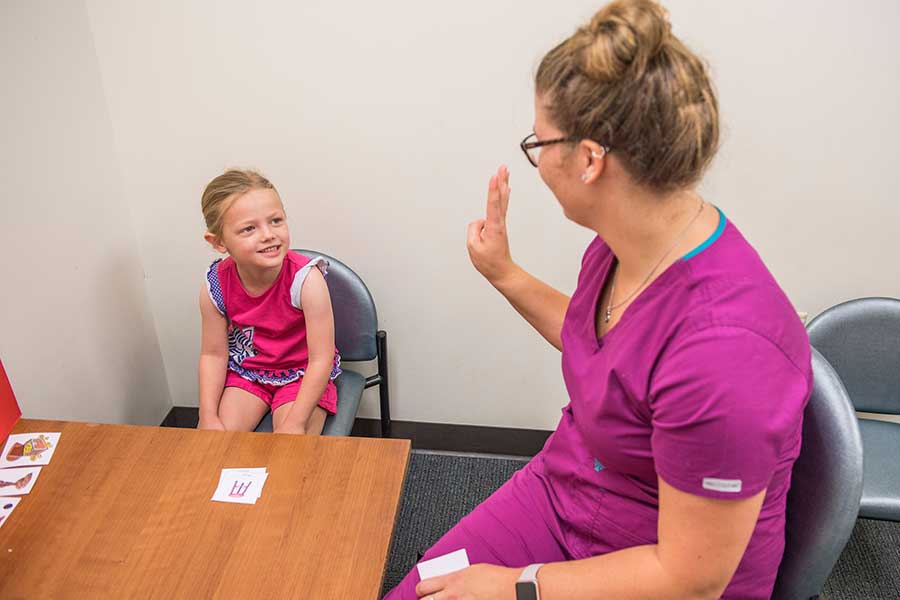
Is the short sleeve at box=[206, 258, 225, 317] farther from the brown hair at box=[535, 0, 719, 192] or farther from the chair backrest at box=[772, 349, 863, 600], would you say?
the chair backrest at box=[772, 349, 863, 600]

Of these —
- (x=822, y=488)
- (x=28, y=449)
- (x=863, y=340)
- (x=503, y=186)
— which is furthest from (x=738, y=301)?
(x=28, y=449)

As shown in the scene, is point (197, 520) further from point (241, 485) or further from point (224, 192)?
point (224, 192)

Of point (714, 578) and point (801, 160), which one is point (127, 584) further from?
point (801, 160)

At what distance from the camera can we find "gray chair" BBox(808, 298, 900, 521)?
1859 mm

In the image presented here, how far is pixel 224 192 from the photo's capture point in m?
1.82

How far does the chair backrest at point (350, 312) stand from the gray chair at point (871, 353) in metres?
1.26

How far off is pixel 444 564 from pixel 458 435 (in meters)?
1.26

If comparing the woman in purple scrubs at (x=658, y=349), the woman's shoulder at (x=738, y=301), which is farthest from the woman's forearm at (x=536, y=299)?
the woman's shoulder at (x=738, y=301)

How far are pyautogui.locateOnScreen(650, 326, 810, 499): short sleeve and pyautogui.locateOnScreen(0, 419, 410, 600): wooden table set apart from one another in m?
0.55

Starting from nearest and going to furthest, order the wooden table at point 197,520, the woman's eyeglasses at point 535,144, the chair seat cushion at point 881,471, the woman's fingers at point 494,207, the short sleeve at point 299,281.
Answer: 1. the woman's eyeglasses at point 535,144
2. the wooden table at point 197,520
3. the woman's fingers at point 494,207
4. the chair seat cushion at point 881,471
5. the short sleeve at point 299,281

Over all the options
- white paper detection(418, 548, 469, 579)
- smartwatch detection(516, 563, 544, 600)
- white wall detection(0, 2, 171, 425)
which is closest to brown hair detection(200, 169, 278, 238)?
white wall detection(0, 2, 171, 425)

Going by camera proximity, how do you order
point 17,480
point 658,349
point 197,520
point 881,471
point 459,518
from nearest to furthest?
point 658,349 → point 197,520 → point 17,480 → point 881,471 → point 459,518

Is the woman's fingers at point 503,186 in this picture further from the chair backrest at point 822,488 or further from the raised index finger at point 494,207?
the chair backrest at point 822,488

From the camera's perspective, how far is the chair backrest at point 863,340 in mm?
1870
